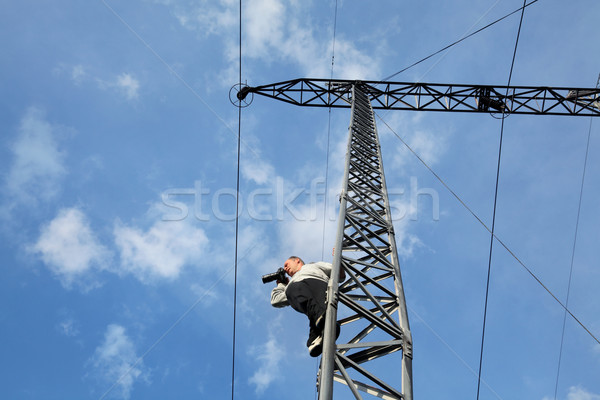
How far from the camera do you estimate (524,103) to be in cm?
1561

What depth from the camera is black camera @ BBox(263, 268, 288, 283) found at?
5.95m

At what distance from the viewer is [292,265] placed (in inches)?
238

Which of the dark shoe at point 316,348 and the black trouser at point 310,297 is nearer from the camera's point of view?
the dark shoe at point 316,348

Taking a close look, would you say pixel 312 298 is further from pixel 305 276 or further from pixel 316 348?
pixel 316 348

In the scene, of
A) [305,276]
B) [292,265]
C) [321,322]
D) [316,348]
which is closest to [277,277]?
[292,265]

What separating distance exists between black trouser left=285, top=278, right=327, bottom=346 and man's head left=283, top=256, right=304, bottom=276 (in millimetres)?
757

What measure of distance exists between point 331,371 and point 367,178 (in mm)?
5190

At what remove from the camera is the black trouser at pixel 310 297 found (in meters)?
5.18

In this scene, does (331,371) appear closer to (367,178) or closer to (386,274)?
(386,274)

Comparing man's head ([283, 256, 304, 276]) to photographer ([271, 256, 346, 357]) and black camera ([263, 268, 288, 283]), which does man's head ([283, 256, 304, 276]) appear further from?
photographer ([271, 256, 346, 357])

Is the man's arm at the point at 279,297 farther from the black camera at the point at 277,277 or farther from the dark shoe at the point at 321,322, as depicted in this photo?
the dark shoe at the point at 321,322

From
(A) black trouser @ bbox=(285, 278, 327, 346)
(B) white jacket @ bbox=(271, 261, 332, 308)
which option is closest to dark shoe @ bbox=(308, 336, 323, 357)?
(A) black trouser @ bbox=(285, 278, 327, 346)

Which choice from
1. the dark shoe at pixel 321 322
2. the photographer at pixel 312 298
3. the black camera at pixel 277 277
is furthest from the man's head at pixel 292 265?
the dark shoe at pixel 321 322

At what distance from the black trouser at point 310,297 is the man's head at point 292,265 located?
0.76 m
